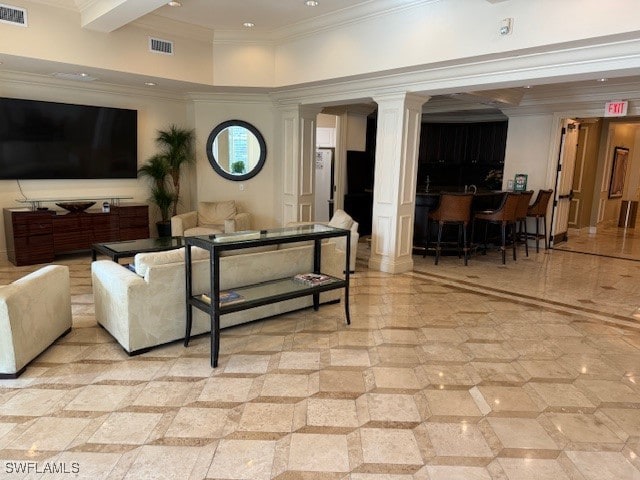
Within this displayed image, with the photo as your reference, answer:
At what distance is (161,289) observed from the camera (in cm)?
341

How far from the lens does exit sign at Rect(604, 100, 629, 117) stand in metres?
7.02

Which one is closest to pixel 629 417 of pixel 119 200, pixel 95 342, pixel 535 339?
pixel 535 339

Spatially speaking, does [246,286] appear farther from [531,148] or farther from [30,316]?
[531,148]

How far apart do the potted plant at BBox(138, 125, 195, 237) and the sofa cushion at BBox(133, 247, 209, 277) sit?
391 cm

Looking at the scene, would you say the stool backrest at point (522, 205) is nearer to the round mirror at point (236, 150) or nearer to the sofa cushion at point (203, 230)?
the round mirror at point (236, 150)

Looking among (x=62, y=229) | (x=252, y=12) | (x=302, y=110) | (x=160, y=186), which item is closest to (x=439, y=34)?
(x=252, y=12)

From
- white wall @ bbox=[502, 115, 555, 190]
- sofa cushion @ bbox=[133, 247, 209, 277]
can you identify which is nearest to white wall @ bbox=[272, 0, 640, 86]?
sofa cushion @ bbox=[133, 247, 209, 277]

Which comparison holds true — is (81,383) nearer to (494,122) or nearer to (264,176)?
(264,176)

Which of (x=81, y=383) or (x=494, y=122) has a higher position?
(x=494, y=122)

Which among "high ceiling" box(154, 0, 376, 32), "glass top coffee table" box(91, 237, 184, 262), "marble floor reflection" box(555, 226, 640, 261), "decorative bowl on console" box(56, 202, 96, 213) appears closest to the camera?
"glass top coffee table" box(91, 237, 184, 262)

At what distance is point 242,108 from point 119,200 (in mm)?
2554

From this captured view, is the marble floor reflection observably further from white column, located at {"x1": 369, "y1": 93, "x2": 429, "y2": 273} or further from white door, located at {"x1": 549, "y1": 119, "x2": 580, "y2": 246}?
white column, located at {"x1": 369, "y1": 93, "x2": 429, "y2": 273}

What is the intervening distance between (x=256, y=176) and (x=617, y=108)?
20.0ft

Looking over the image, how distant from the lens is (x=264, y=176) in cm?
779
